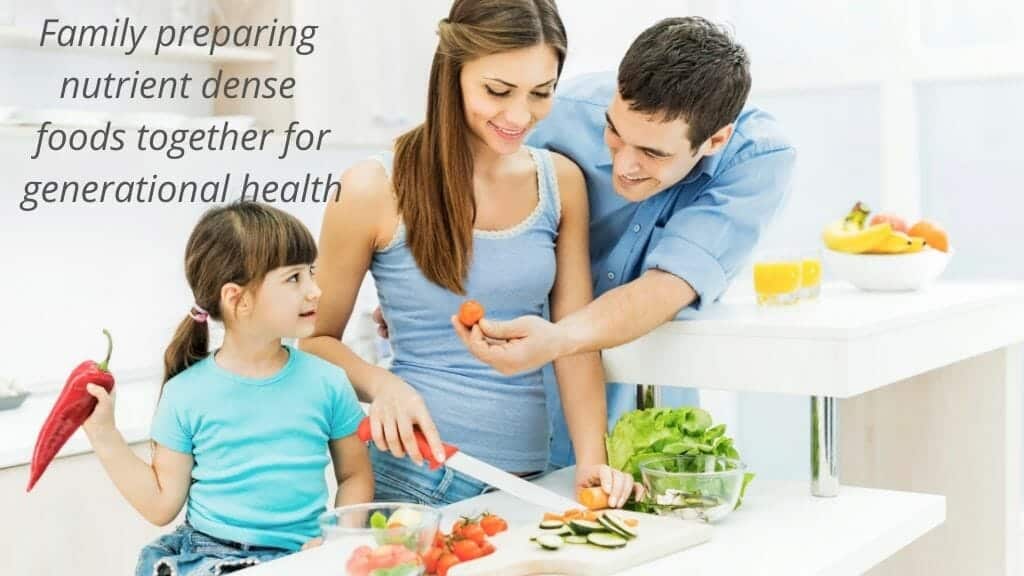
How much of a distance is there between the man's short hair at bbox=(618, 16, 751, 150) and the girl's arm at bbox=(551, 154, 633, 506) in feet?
0.63

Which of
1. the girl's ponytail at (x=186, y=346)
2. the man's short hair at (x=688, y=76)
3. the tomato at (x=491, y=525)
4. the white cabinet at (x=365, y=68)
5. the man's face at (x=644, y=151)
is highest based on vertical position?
the white cabinet at (x=365, y=68)

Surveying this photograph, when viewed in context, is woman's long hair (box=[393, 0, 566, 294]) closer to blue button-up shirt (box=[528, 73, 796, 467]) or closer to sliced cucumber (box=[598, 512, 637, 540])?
blue button-up shirt (box=[528, 73, 796, 467])

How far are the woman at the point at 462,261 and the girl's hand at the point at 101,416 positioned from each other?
331mm

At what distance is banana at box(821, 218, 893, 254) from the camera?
2295 mm

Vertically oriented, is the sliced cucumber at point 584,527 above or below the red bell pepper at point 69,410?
below

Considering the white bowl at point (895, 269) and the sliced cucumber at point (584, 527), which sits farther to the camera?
the white bowl at point (895, 269)

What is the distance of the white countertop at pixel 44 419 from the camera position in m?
2.64

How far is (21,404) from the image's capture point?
9.95ft

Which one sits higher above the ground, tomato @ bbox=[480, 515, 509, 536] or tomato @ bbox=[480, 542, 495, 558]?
tomato @ bbox=[480, 515, 509, 536]

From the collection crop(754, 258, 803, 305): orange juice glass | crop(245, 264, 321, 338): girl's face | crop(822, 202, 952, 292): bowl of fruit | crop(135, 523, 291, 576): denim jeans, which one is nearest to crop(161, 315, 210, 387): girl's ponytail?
crop(245, 264, 321, 338): girl's face

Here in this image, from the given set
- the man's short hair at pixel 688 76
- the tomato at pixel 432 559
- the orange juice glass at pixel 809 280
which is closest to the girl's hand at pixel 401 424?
the tomato at pixel 432 559

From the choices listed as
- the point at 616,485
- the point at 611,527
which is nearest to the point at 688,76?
the point at 616,485

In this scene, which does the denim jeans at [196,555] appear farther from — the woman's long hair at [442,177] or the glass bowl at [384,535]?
the woman's long hair at [442,177]

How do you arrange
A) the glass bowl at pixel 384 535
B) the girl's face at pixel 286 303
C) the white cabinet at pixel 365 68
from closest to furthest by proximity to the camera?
the glass bowl at pixel 384 535
the girl's face at pixel 286 303
the white cabinet at pixel 365 68
